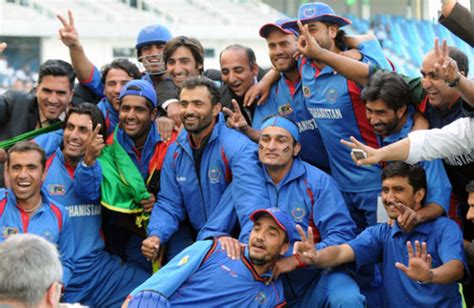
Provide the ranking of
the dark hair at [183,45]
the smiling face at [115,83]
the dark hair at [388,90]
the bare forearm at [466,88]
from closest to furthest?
the bare forearm at [466,88], the dark hair at [388,90], the smiling face at [115,83], the dark hair at [183,45]

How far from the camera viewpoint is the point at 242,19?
36500 mm

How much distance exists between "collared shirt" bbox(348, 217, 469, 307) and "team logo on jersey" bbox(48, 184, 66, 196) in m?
2.13

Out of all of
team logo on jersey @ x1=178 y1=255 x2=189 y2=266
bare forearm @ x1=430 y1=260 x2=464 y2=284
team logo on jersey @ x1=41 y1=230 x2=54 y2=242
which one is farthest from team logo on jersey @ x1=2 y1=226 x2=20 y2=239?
bare forearm @ x1=430 y1=260 x2=464 y2=284

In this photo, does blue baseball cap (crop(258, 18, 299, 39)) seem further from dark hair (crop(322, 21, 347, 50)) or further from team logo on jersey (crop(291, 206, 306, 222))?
team logo on jersey (crop(291, 206, 306, 222))

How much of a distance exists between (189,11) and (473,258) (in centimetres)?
3166

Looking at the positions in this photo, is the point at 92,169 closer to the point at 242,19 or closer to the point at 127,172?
the point at 127,172

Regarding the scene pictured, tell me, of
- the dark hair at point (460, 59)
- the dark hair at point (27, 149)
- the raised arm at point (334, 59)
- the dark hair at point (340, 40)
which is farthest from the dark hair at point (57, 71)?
the dark hair at point (460, 59)

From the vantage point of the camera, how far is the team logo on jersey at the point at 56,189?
6.44 metres

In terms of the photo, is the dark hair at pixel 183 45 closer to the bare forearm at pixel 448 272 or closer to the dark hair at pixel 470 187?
the dark hair at pixel 470 187

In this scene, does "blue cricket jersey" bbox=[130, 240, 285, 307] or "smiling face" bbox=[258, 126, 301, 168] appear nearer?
"blue cricket jersey" bbox=[130, 240, 285, 307]

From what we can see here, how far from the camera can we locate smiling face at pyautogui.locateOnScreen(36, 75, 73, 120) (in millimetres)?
6770

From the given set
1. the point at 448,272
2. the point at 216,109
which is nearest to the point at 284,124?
the point at 216,109

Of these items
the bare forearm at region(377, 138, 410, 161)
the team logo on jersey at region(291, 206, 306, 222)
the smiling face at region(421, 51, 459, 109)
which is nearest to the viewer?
the bare forearm at region(377, 138, 410, 161)

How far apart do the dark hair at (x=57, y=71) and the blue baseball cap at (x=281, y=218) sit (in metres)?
2.13
